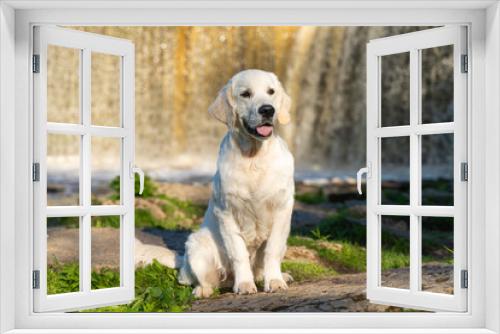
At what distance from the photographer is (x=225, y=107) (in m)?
4.37

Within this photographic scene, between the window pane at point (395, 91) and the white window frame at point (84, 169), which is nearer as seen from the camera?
the white window frame at point (84, 169)

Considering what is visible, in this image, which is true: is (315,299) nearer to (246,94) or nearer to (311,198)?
(246,94)

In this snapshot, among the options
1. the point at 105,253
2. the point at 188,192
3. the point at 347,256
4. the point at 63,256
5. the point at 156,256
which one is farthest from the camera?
the point at 188,192

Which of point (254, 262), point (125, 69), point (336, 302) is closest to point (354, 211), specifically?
point (254, 262)

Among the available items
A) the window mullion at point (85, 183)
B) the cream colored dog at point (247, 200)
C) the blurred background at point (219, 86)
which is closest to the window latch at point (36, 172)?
the window mullion at point (85, 183)

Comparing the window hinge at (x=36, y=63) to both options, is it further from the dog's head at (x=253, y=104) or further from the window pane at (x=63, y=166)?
the window pane at (x=63, y=166)

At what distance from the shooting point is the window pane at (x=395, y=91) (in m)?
11.6

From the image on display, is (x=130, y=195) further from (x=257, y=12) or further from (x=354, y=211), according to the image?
(x=354, y=211)

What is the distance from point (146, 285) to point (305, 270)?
1.39 m

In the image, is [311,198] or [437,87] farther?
[437,87]

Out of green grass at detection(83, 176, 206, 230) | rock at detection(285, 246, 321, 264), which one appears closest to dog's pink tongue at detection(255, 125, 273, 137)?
rock at detection(285, 246, 321, 264)

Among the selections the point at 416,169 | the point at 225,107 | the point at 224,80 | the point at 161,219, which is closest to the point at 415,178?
the point at 416,169

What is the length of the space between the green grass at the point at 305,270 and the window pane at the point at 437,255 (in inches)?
31.4

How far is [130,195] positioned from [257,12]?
Result: 44.3 inches
